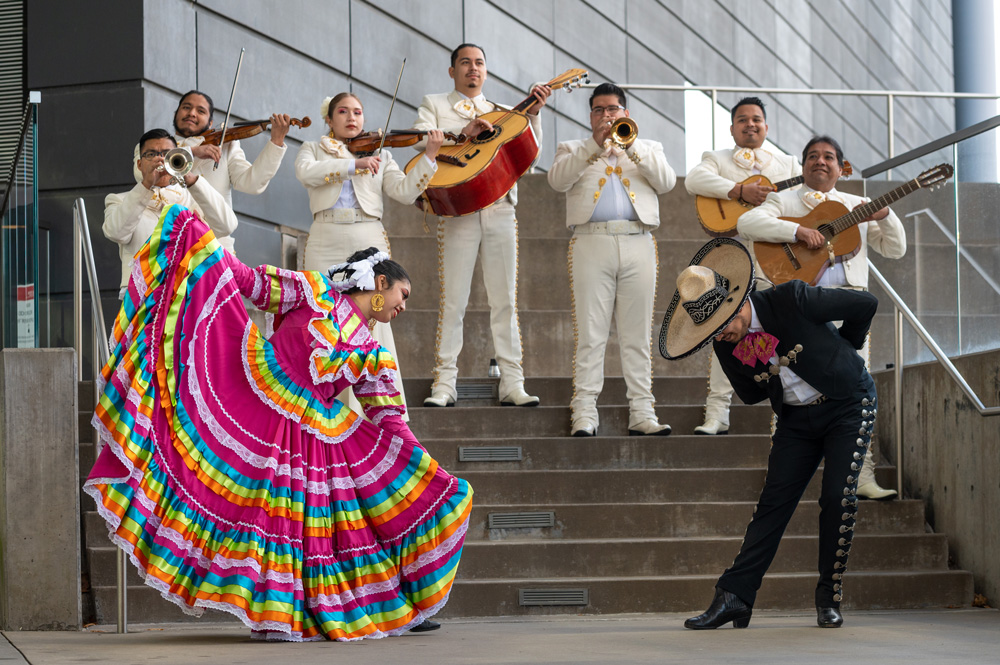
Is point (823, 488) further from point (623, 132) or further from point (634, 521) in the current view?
point (623, 132)

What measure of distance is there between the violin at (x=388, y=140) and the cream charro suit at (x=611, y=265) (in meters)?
0.83

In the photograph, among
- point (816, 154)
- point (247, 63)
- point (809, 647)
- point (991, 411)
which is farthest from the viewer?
point (247, 63)

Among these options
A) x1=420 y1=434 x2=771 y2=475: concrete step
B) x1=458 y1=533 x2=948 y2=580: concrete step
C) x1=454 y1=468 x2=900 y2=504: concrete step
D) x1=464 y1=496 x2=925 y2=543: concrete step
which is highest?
x1=420 y1=434 x2=771 y2=475: concrete step

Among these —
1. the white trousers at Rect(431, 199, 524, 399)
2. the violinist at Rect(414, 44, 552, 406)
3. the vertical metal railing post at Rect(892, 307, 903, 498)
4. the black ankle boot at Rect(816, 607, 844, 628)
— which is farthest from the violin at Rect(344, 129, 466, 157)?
the black ankle boot at Rect(816, 607, 844, 628)

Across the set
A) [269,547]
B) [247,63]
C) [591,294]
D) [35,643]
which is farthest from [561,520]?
[247,63]

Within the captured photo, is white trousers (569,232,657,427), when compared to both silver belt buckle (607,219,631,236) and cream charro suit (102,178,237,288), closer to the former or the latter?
silver belt buckle (607,219,631,236)

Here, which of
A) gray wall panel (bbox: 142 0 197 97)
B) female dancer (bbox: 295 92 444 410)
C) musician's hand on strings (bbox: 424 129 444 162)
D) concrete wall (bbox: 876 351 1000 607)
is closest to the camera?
concrete wall (bbox: 876 351 1000 607)

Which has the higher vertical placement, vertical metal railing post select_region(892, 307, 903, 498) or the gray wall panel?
the gray wall panel

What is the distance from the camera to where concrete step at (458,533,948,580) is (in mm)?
6445

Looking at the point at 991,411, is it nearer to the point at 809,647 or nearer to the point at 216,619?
the point at 809,647

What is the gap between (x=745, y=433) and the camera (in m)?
7.89

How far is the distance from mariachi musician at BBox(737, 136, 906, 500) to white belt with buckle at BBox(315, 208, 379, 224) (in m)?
2.34

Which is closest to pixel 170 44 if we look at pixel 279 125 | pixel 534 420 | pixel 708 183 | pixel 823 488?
pixel 279 125

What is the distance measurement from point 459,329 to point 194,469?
3.07 m
